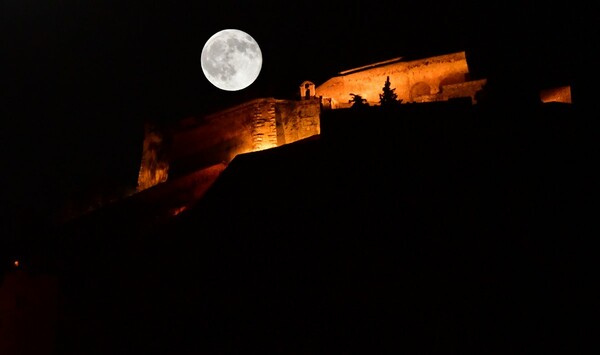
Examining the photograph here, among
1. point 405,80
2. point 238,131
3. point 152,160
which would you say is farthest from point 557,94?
point 152,160

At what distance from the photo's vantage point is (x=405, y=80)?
76.6ft

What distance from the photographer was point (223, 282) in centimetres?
917

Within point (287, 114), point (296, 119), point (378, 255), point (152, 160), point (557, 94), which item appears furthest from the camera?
point (152, 160)

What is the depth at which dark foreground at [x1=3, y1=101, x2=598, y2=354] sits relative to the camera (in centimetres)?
686

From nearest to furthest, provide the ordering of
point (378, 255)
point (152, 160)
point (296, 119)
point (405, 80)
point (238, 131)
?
point (378, 255) → point (296, 119) → point (238, 131) → point (405, 80) → point (152, 160)

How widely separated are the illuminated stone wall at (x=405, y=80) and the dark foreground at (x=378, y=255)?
35.9 feet

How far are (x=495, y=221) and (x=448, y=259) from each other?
57.5 inches

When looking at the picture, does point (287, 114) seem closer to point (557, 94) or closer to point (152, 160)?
point (152, 160)

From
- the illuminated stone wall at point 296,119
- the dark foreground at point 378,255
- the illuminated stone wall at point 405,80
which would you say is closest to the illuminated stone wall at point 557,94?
the illuminated stone wall at point 405,80

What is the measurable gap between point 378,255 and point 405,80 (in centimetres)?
1807

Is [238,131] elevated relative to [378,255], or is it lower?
elevated

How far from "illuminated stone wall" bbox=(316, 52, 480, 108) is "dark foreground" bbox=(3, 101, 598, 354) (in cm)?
1094

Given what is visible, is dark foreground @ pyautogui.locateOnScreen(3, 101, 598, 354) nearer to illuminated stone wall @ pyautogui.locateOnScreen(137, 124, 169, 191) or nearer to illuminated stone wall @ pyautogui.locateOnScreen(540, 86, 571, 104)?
illuminated stone wall @ pyautogui.locateOnScreen(540, 86, 571, 104)

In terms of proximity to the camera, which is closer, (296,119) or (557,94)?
(557,94)
